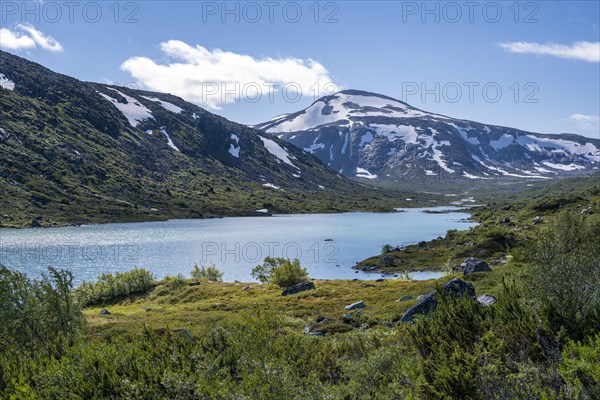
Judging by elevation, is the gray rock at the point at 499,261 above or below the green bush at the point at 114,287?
above

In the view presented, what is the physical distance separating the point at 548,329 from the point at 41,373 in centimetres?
2210

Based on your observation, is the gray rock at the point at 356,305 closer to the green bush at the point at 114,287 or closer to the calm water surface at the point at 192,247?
the calm water surface at the point at 192,247

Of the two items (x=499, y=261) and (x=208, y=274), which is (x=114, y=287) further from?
(x=499, y=261)

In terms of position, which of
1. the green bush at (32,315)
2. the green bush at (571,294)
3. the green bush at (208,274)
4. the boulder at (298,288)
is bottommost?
the green bush at (208,274)

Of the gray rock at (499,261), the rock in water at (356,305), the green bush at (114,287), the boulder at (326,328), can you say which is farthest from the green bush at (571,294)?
the green bush at (114,287)

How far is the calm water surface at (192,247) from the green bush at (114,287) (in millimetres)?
13960

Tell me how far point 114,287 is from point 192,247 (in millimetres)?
57457

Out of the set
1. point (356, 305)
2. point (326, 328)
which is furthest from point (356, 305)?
point (326, 328)

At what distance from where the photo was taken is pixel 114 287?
8306 cm

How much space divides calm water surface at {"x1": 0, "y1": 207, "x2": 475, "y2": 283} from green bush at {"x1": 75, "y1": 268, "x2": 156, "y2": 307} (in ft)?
45.8

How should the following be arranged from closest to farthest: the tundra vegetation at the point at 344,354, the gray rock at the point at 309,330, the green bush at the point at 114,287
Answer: the tundra vegetation at the point at 344,354 → the gray rock at the point at 309,330 → the green bush at the point at 114,287

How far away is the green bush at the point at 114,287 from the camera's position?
81812 millimetres

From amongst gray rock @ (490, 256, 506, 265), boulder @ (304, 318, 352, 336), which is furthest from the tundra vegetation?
gray rock @ (490, 256, 506, 265)

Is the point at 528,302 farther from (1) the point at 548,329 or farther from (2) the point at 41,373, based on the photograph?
(2) the point at 41,373
